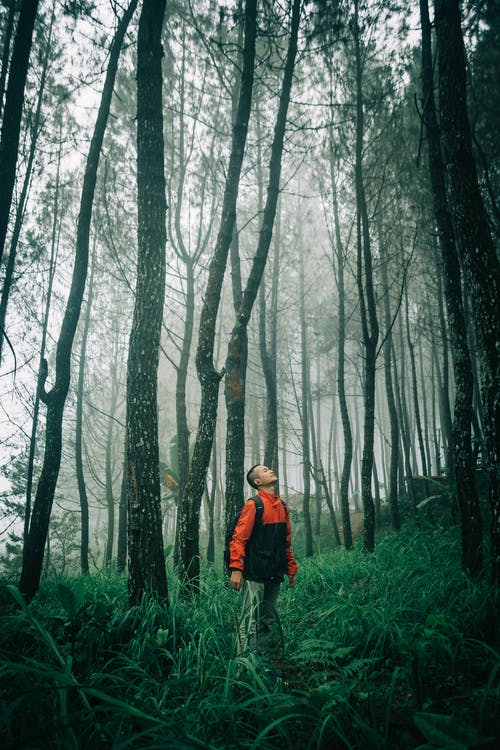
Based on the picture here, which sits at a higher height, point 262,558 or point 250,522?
point 250,522

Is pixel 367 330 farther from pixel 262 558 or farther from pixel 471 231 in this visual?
pixel 262 558

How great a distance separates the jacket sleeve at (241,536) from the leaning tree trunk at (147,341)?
740 millimetres

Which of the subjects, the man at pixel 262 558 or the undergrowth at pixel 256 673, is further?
the man at pixel 262 558

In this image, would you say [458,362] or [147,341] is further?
[458,362]

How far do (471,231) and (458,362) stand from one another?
1.87 metres

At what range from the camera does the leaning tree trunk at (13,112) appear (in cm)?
344

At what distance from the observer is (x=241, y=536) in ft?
10.7

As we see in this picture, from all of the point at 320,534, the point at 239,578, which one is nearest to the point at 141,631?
the point at 239,578

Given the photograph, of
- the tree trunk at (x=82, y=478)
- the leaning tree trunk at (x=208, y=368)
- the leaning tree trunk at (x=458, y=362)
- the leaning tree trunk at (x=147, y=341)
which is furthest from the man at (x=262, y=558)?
the tree trunk at (x=82, y=478)

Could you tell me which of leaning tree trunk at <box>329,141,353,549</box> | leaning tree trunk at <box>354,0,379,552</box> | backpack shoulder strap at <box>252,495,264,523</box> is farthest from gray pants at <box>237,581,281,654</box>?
leaning tree trunk at <box>329,141,353,549</box>

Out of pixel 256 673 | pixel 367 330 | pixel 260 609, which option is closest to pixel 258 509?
pixel 260 609

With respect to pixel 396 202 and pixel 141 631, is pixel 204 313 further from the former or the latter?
pixel 396 202

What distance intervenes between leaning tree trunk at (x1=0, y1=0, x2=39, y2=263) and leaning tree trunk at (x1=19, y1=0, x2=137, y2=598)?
2228 millimetres

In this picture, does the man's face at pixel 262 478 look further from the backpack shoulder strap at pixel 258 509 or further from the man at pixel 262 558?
the backpack shoulder strap at pixel 258 509
